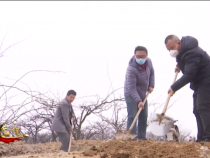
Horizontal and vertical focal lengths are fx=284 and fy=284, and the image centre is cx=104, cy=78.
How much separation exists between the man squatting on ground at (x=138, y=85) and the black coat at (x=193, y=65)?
88 cm

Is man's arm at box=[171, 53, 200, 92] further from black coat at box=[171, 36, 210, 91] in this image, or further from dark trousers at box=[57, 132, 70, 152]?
dark trousers at box=[57, 132, 70, 152]

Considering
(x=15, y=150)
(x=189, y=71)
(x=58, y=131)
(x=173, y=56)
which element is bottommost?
(x=15, y=150)

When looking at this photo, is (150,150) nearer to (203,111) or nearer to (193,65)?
(203,111)

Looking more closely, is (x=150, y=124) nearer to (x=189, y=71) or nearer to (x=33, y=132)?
(x=189, y=71)

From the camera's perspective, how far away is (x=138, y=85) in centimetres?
502

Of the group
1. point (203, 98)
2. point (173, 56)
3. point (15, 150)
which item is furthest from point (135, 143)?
point (15, 150)

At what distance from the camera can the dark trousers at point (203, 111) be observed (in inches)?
147

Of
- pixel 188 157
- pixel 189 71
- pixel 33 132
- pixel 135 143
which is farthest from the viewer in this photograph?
pixel 33 132

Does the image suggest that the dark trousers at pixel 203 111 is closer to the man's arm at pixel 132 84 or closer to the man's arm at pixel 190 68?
the man's arm at pixel 190 68

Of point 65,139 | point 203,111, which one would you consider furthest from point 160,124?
point 65,139

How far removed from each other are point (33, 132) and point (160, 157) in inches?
546

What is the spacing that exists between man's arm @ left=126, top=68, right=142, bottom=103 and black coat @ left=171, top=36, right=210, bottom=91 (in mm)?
785

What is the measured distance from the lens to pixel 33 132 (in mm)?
15812

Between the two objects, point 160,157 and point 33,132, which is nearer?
point 160,157
